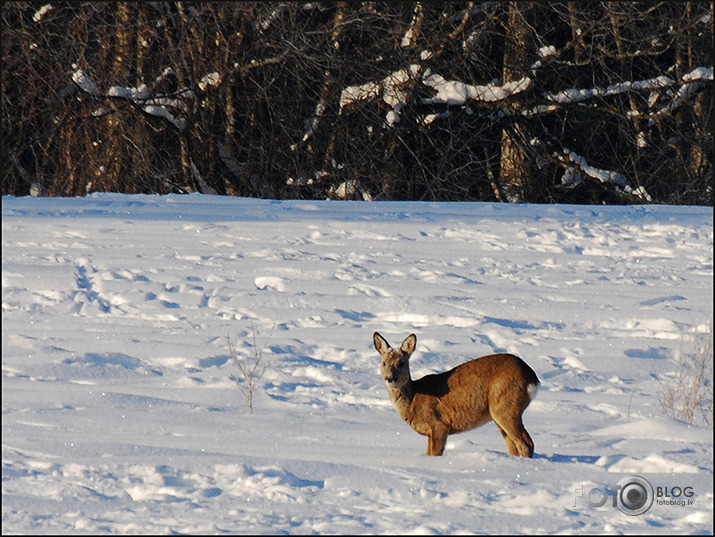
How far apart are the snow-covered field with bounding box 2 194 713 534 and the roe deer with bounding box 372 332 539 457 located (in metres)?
0.13

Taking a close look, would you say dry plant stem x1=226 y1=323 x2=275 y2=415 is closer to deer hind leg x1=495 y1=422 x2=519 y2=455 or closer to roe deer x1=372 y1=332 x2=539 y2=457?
roe deer x1=372 y1=332 x2=539 y2=457

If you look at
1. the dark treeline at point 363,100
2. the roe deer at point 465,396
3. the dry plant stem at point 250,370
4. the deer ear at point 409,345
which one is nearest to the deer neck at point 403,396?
the roe deer at point 465,396

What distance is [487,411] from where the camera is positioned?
16.2 feet

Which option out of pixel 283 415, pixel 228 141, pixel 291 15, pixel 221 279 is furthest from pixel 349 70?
pixel 283 415

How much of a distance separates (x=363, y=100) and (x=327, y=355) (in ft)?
32.1

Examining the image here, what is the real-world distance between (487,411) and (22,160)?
44.6 ft

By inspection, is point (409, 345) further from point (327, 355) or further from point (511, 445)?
point (327, 355)

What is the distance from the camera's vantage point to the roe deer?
4812 mm

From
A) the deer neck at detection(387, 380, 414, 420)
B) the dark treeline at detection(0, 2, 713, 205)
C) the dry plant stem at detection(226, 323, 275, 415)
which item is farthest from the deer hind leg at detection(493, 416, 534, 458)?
the dark treeline at detection(0, 2, 713, 205)

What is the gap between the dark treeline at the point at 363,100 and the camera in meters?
15.7

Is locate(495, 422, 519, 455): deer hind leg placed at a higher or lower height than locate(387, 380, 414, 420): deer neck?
lower

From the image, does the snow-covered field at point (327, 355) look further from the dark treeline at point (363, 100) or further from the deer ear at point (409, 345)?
the dark treeline at point (363, 100)

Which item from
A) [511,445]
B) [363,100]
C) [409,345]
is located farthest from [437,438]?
[363,100]

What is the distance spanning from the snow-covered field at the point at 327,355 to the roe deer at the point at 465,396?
0.44ft
